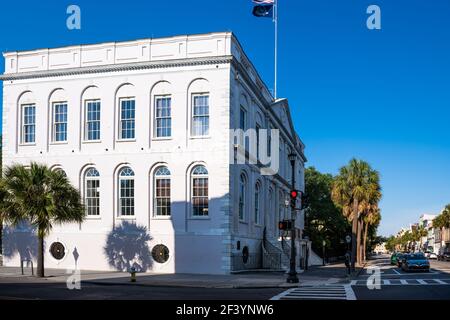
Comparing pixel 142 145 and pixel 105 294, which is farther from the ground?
pixel 142 145

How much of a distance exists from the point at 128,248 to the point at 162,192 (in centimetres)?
399

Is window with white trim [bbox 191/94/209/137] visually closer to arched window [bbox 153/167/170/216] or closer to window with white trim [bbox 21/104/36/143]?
arched window [bbox 153/167/170/216]

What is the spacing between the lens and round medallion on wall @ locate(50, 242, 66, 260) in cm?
3781

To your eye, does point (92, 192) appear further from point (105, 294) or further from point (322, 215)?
point (322, 215)

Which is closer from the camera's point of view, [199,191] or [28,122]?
[199,191]

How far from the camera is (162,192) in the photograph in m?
36.3

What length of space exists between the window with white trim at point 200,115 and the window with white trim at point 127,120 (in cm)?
398

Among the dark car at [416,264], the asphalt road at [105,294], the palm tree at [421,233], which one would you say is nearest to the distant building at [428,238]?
the palm tree at [421,233]

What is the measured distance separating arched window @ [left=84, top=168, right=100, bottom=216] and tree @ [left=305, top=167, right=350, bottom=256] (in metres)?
44.5

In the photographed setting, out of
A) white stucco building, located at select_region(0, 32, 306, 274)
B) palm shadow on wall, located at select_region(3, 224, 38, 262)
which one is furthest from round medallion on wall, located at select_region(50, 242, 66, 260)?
palm shadow on wall, located at select_region(3, 224, 38, 262)

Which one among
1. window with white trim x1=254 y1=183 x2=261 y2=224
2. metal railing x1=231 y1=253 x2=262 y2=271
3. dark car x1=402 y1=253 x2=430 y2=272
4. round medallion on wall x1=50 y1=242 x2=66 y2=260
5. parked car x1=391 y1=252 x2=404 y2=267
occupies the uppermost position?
window with white trim x1=254 y1=183 x2=261 y2=224

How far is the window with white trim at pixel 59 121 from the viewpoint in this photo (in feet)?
127

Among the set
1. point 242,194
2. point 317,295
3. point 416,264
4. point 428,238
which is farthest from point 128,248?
point 428,238
